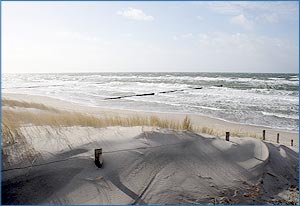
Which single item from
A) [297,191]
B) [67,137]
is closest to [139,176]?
[67,137]

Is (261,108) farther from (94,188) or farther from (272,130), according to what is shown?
(94,188)

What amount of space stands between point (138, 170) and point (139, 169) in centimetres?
5

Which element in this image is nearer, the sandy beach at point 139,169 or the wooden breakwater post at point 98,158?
the sandy beach at point 139,169

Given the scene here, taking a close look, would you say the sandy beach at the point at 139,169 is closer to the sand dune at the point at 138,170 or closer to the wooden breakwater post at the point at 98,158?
the sand dune at the point at 138,170

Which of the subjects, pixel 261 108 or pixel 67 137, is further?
pixel 261 108

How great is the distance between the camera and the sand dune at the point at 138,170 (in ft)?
20.1

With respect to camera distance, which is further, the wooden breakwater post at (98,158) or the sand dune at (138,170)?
the wooden breakwater post at (98,158)

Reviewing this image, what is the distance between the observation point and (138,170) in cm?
718

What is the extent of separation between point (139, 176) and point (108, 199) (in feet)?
3.65

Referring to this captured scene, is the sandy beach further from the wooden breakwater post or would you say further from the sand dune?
the wooden breakwater post

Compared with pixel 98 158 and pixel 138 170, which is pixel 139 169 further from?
pixel 98 158

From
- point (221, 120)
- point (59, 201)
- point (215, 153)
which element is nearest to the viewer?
point (59, 201)

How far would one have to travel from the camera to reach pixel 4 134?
23.8 ft

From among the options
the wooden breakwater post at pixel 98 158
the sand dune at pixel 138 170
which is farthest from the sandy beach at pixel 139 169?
the wooden breakwater post at pixel 98 158
